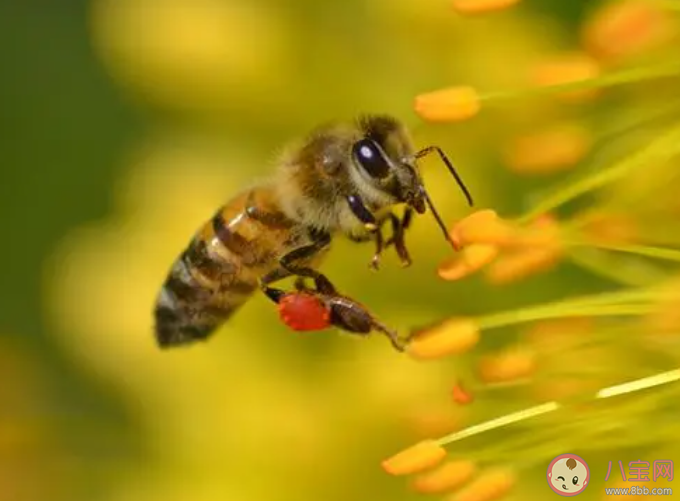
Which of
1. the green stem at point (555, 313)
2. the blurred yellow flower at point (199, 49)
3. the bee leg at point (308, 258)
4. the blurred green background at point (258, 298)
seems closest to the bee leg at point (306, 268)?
the bee leg at point (308, 258)

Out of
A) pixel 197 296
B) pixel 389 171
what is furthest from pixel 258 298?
pixel 389 171

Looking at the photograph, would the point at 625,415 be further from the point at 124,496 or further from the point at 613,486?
the point at 124,496

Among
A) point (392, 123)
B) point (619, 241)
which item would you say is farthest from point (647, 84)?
point (392, 123)

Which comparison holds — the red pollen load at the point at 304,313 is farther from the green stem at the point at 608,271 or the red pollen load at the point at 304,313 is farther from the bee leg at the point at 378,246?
the green stem at the point at 608,271

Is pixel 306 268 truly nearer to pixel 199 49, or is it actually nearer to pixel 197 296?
pixel 197 296

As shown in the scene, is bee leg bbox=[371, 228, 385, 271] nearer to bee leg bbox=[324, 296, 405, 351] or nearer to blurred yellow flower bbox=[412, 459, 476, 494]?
bee leg bbox=[324, 296, 405, 351]

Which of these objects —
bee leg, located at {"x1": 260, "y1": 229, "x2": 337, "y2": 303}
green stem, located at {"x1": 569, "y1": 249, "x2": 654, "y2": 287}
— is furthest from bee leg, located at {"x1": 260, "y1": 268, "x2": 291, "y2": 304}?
green stem, located at {"x1": 569, "y1": 249, "x2": 654, "y2": 287}
